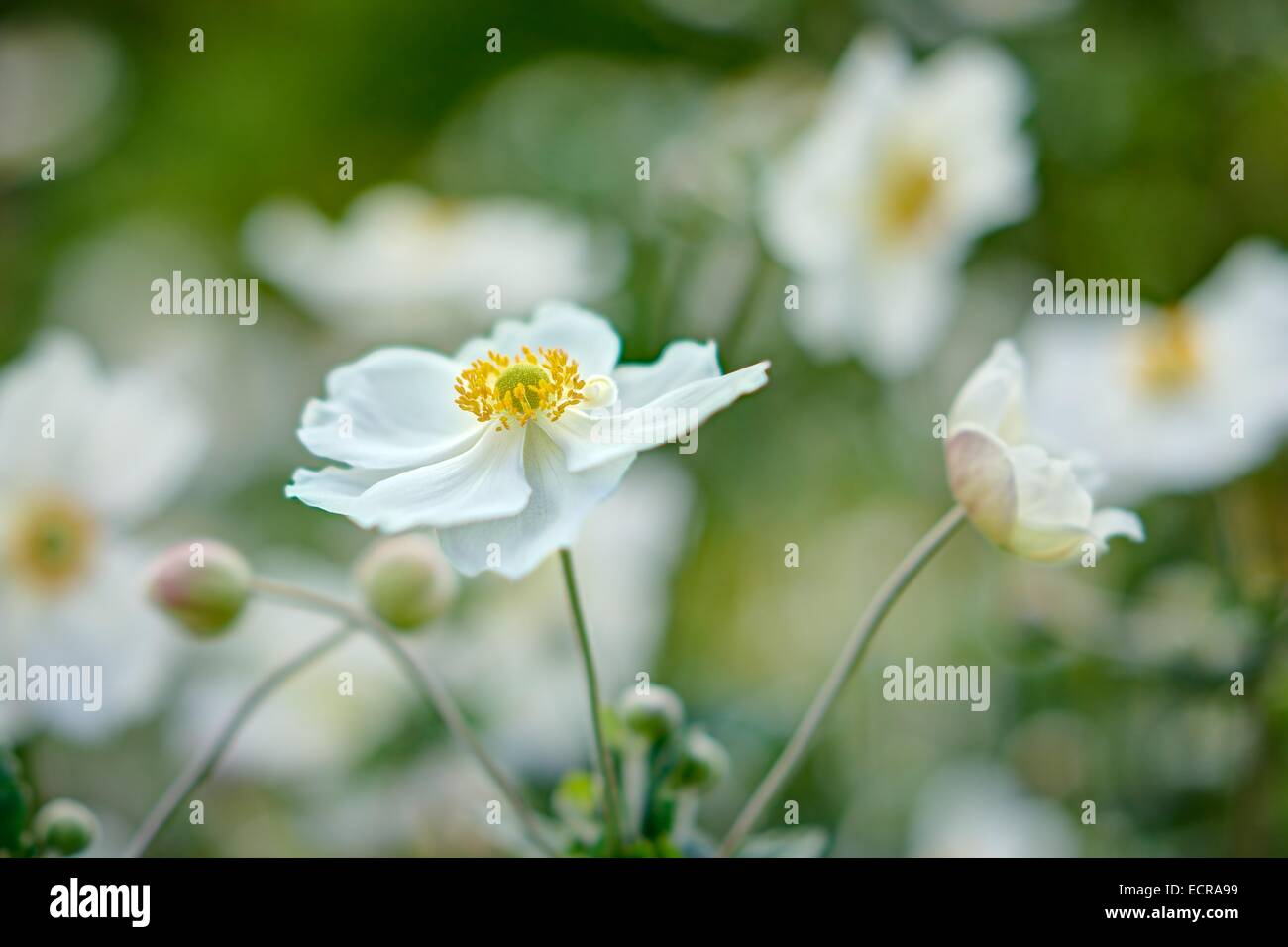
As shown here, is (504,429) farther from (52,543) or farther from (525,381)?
(52,543)

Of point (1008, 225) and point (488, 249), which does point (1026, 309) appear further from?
point (488, 249)

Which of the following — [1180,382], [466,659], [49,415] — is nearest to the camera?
[49,415]

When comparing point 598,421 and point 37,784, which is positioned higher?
point 598,421

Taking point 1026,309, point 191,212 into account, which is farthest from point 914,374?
point 191,212

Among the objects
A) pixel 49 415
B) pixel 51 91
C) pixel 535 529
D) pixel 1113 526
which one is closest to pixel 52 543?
pixel 49 415
